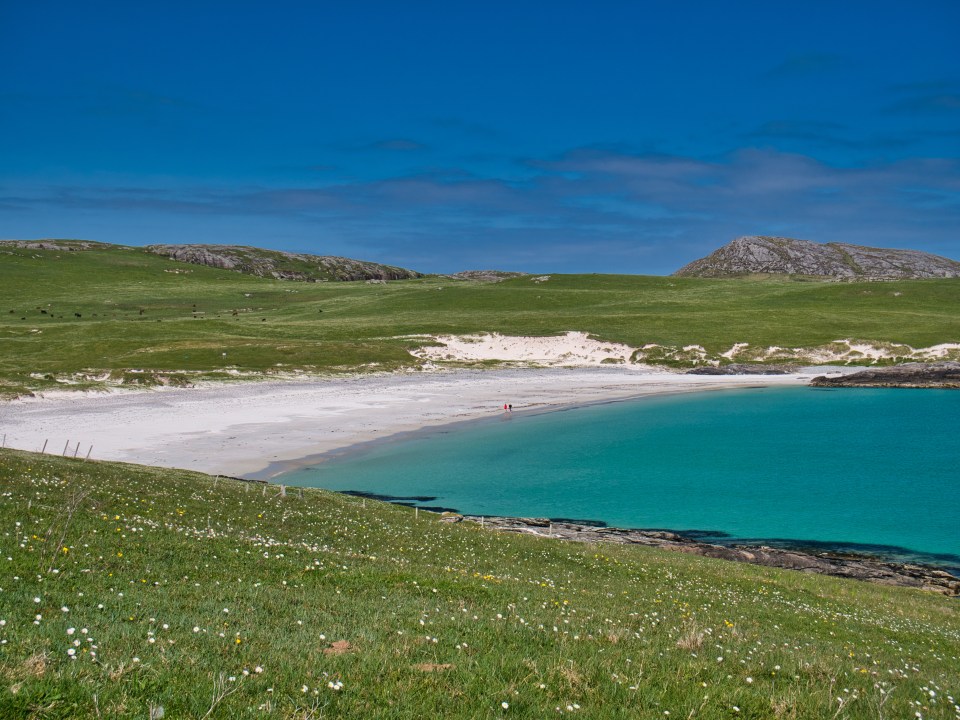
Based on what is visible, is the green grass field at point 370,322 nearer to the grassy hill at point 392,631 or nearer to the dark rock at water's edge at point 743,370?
the dark rock at water's edge at point 743,370

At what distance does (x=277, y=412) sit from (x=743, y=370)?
81219mm

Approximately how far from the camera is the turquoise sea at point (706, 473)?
39.8 metres

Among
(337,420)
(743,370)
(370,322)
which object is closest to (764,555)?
(337,420)

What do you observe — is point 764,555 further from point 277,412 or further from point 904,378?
point 904,378

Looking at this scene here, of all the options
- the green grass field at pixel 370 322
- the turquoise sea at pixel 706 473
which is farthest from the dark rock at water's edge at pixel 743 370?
the turquoise sea at pixel 706 473

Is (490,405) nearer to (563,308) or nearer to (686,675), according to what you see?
(686,675)

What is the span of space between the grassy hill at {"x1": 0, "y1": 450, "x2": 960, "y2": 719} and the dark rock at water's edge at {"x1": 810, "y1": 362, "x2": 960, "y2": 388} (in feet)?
295

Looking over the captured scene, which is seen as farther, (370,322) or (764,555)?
(370,322)

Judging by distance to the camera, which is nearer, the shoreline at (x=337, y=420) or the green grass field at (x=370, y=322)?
the shoreline at (x=337, y=420)

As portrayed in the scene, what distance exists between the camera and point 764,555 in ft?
108

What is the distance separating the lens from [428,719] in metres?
8.66

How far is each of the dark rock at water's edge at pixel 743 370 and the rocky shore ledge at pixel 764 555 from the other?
3345 inches

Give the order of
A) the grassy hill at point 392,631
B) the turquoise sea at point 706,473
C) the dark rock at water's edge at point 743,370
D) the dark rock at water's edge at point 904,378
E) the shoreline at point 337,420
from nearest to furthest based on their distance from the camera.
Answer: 1. the grassy hill at point 392,631
2. the shoreline at point 337,420
3. the turquoise sea at point 706,473
4. the dark rock at water's edge at point 904,378
5. the dark rock at water's edge at point 743,370

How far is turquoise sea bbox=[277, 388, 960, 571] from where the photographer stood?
39.8 metres
